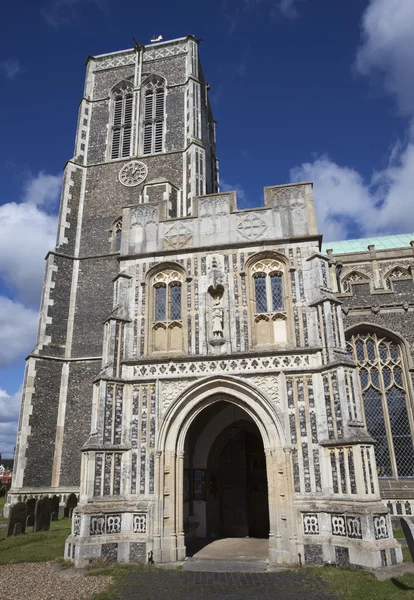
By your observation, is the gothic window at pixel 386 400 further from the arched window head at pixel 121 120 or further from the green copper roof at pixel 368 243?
the arched window head at pixel 121 120

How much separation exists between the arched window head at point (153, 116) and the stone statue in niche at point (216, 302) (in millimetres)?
15928

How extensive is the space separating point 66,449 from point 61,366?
359 centimetres

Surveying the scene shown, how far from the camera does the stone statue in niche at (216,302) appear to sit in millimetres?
11906

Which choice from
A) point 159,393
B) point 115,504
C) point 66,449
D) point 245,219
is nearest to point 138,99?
point 245,219

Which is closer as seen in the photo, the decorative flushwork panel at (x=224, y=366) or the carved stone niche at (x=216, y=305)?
the decorative flushwork panel at (x=224, y=366)

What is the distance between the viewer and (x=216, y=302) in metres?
12.4

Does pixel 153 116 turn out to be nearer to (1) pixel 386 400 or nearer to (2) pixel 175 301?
(2) pixel 175 301

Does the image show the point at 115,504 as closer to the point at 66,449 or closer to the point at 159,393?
the point at 159,393

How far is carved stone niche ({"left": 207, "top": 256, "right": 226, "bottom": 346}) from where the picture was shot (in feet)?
39.1

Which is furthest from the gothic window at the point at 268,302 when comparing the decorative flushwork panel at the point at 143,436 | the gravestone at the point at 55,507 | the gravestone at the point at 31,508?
the gravestone at the point at 55,507

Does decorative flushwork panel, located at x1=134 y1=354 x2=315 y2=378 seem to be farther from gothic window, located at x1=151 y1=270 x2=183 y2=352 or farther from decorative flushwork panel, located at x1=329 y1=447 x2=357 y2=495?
decorative flushwork panel, located at x1=329 y1=447 x2=357 y2=495

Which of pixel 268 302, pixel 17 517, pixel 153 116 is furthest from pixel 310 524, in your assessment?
pixel 153 116

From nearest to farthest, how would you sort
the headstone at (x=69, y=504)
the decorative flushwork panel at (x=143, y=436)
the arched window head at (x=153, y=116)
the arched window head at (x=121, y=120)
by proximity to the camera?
the decorative flushwork panel at (x=143, y=436)
the headstone at (x=69, y=504)
the arched window head at (x=153, y=116)
the arched window head at (x=121, y=120)

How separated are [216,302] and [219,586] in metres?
6.52
